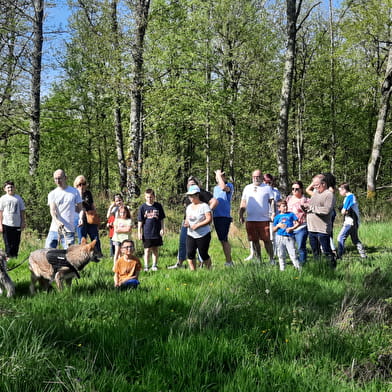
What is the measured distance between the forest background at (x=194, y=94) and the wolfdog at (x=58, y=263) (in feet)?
16.2

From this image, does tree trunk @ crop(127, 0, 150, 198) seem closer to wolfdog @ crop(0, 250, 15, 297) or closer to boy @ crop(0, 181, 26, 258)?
boy @ crop(0, 181, 26, 258)

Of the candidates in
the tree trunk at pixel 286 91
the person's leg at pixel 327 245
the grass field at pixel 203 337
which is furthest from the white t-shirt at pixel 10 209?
the tree trunk at pixel 286 91

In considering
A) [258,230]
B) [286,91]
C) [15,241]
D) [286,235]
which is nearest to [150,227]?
[258,230]

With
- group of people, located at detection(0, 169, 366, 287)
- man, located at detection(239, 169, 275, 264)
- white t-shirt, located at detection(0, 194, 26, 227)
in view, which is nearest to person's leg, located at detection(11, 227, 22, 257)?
group of people, located at detection(0, 169, 366, 287)

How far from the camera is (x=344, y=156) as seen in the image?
93.8ft

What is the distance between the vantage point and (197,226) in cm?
668

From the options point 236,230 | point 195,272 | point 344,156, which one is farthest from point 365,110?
point 195,272

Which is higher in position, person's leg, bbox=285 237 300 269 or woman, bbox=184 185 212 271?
woman, bbox=184 185 212 271

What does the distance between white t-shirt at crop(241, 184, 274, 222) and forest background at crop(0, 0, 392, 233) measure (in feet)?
11.4

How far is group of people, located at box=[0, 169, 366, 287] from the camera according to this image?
6.70m

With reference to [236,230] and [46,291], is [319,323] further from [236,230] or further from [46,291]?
[236,230]

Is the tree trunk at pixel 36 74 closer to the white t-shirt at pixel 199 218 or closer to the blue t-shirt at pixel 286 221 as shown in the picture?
the white t-shirt at pixel 199 218

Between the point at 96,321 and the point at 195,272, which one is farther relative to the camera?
the point at 195,272

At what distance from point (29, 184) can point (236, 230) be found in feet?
24.2
